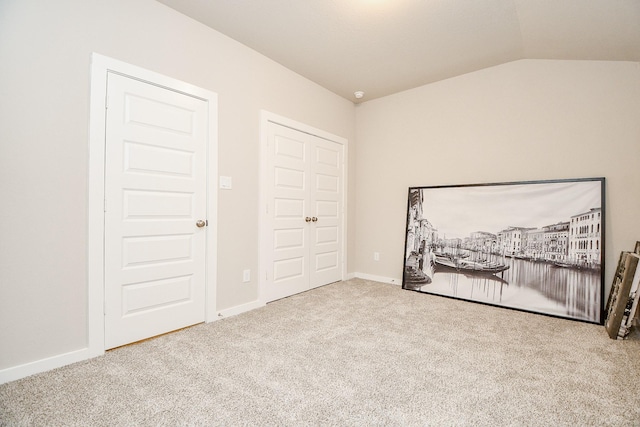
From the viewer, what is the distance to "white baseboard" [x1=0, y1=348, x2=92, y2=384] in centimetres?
167

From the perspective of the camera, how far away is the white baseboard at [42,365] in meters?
1.67

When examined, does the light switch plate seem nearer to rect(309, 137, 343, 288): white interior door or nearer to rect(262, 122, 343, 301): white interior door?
rect(262, 122, 343, 301): white interior door

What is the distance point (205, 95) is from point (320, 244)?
2.21m

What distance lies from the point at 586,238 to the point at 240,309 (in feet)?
11.1

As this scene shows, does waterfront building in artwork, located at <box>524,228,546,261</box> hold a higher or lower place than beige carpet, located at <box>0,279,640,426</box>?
higher

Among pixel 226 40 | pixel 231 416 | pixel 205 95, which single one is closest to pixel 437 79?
pixel 226 40

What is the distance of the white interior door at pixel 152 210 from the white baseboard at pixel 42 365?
17 centimetres

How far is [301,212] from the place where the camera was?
3.60 meters

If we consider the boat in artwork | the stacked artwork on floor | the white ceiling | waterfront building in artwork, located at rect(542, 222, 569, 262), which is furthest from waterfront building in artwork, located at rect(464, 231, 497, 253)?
the white ceiling

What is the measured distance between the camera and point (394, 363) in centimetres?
190

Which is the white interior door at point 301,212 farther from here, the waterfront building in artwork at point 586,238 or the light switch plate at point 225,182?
the waterfront building in artwork at point 586,238

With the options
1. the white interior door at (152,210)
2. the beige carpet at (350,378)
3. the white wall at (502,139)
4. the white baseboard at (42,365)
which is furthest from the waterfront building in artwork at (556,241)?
the white baseboard at (42,365)

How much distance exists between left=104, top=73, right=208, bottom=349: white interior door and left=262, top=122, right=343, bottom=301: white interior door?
2.69 ft

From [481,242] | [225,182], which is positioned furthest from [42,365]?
[481,242]
